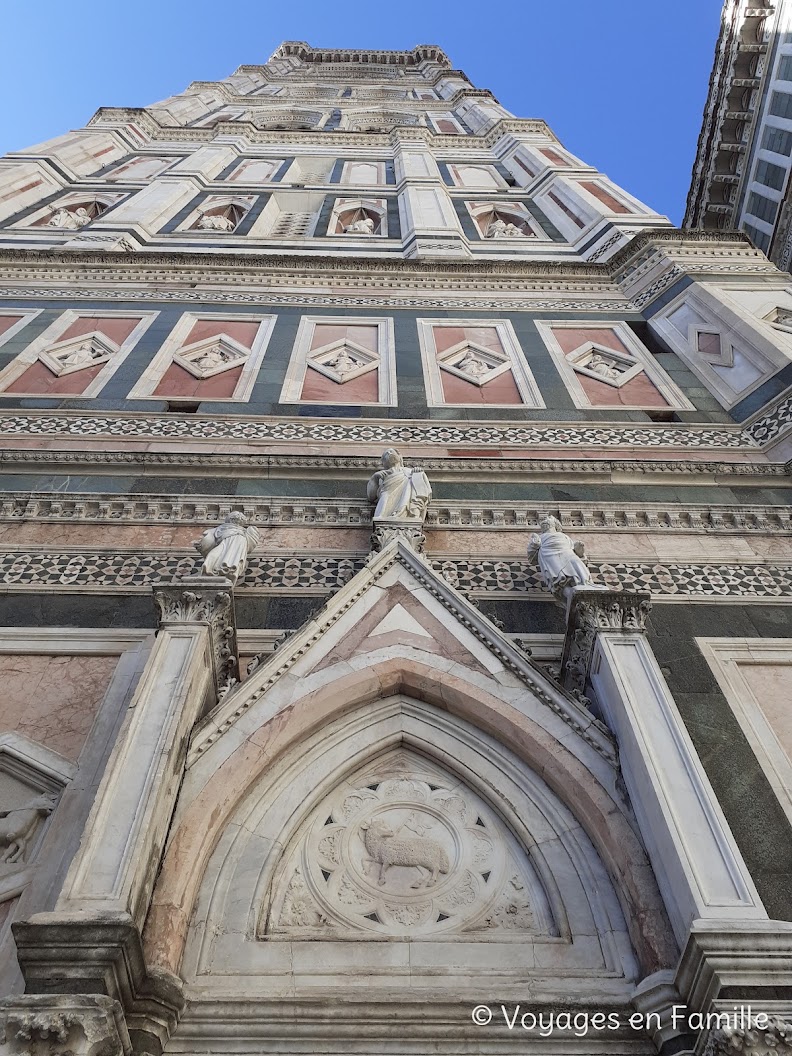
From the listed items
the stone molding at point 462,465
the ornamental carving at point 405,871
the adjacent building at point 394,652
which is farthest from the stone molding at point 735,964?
the stone molding at point 462,465

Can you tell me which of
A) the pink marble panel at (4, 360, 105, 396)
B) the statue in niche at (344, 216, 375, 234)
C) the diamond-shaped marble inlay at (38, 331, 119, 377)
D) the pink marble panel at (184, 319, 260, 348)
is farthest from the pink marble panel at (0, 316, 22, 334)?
the statue in niche at (344, 216, 375, 234)

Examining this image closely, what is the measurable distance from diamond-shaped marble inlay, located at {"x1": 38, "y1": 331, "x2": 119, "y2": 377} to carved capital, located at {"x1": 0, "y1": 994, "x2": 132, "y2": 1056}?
22.0ft

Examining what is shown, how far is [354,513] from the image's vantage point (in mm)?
6578

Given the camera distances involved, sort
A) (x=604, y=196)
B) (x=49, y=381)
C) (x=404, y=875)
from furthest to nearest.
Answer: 1. (x=604, y=196)
2. (x=49, y=381)
3. (x=404, y=875)

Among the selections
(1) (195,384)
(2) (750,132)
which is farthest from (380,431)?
(2) (750,132)

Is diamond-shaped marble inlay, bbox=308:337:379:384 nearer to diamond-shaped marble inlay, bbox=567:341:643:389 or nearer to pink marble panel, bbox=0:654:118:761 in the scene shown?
diamond-shaped marble inlay, bbox=567:341:643:389

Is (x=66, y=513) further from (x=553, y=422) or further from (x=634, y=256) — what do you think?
(x=634, y=256)

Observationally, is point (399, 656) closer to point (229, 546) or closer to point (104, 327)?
point (229, 546)

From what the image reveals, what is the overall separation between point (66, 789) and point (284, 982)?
4.86 ft

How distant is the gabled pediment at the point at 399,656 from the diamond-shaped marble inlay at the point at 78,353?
→ 4.79 meters

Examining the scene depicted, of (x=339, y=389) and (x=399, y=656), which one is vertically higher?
(x=339, y=389)

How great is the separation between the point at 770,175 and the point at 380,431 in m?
17.1

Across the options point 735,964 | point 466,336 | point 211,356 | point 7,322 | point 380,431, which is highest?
point 7,322

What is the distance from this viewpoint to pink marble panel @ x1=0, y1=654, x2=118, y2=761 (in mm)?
4637
